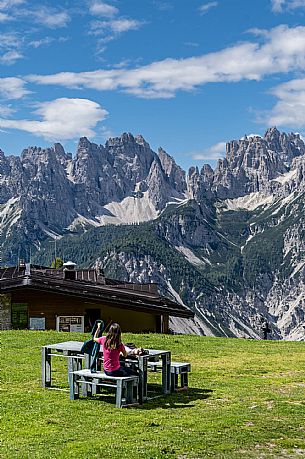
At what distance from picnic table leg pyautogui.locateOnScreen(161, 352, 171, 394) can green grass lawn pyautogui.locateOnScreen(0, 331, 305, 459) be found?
35cm

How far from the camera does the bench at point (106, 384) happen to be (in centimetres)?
1398

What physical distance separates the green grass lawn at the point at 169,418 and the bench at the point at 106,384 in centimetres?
30

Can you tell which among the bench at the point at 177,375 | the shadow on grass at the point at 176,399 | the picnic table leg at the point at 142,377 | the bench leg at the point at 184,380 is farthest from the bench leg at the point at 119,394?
the bench leg at the point at 184,380

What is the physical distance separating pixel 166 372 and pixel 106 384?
2040 mm

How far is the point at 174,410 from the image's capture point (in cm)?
1388

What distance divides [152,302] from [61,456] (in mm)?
37048

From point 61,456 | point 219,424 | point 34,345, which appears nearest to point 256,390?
point 219,424

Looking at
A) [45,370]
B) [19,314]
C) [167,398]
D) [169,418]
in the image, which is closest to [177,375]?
[167,398]

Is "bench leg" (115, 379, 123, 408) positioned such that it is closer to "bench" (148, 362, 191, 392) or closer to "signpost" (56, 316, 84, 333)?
"bench" (148, 362, 191, 392)

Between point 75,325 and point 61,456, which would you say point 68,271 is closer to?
point 75,325

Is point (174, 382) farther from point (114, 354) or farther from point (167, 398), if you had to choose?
point (114, 354)

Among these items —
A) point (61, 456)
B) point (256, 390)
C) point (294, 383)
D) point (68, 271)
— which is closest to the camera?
point (61, 456)

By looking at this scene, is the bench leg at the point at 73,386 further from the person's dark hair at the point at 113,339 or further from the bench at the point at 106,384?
the person's dark hair at the point at 113,339

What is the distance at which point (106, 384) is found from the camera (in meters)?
14.1
